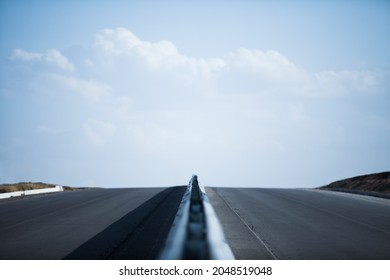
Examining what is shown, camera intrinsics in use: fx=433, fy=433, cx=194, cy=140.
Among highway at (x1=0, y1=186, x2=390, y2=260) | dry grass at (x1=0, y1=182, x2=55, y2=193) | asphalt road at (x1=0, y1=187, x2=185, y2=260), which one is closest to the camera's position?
asphalt road at (x1=0, y1=187, x2=185, y2=260)

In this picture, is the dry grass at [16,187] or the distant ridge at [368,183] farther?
the distant ridge at [368,183]

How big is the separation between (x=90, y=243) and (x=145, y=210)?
759cm

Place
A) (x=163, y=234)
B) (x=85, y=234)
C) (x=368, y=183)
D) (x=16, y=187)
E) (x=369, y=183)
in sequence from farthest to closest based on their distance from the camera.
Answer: (x=368, y=183) < (x=369, y=183) < (x=16, y=187) < (x=85, y=234) < (x=163, y=234)

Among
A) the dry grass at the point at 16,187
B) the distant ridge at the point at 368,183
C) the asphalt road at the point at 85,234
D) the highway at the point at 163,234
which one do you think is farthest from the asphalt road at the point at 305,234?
the distant ridge at the point at 368,183

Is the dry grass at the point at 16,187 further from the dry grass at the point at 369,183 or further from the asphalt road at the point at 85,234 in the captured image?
the dry grass at the point at 369,183

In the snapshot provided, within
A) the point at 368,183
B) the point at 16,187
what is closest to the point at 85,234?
the point at 16,187

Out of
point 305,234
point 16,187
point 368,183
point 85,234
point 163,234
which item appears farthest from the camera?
point 368,183

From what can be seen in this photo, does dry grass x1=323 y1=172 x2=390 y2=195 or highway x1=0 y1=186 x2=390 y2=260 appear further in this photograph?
dry grass x1=323 y1=172 x2=390 y2=195

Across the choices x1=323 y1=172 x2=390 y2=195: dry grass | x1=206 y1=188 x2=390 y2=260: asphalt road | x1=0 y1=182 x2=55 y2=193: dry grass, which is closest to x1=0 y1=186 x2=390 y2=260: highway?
x1=206 y1=188 x2=390 y2=260: asphalt road

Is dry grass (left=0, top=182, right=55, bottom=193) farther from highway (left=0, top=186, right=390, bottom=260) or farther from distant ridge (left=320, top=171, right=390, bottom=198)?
distant ridge (left=320, top=171, right=390, bottom=198)

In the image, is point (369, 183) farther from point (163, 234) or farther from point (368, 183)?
point (163, 234)
